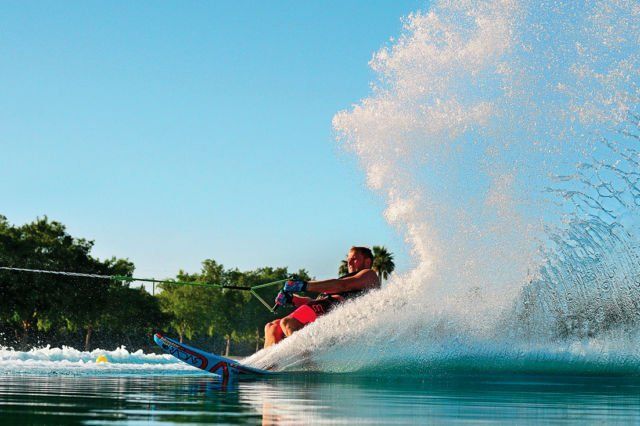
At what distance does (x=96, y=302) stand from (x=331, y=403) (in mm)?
57325

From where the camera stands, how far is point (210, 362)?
35.7ft

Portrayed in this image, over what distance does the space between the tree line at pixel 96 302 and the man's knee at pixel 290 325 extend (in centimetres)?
3978

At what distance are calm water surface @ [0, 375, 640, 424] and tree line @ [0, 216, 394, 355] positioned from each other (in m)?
43.2

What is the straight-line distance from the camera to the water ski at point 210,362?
35.1 ft

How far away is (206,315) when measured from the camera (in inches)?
3597

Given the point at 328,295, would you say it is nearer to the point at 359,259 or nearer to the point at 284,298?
the point at 359,259

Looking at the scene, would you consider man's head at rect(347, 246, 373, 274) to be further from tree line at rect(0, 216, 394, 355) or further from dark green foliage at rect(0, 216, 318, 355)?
tree line at rect(0, 216, 394, 355)

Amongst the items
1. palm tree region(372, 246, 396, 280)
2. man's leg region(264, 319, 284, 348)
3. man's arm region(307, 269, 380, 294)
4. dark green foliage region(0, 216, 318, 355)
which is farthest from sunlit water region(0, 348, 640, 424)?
palm tree region(372, 246, 396, 280)

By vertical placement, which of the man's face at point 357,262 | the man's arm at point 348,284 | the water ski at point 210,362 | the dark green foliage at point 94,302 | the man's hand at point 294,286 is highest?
the dark green foliage at point 94,302

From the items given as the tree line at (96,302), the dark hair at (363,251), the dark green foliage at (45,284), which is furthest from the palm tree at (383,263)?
the dark hair at (363,251)

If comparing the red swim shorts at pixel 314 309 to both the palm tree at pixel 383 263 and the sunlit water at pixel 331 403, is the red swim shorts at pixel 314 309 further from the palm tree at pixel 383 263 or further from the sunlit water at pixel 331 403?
the palm tree at pixel 383 263

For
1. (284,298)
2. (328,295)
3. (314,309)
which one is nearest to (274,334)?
(314,309)

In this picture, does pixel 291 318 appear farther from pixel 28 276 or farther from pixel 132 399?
pixel 28 276

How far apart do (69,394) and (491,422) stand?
13.1 ft
